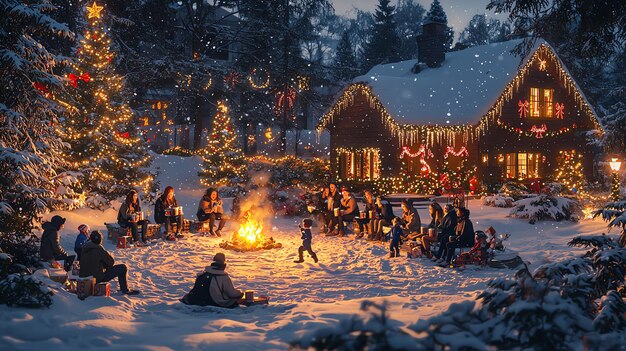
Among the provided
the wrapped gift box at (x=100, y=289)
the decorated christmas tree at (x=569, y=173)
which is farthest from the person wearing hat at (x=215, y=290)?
the decorated christmas tree at (x=569, y=173)

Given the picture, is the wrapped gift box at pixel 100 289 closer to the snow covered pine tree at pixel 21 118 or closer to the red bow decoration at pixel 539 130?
the snow covered pine tree at pixel 21 118

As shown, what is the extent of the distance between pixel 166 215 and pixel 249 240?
327 centimetres

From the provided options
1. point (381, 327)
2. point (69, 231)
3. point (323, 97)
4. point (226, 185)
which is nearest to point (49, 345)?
point (381, 327)

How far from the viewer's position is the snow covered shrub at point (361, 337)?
3.64 meters

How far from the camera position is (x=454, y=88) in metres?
29.3

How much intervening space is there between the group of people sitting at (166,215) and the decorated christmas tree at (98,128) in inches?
156

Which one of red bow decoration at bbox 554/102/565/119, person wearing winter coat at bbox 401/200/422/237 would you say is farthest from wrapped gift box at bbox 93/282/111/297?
red bow decoration at bbox 554/102/565/119

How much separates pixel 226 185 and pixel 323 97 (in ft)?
44.8

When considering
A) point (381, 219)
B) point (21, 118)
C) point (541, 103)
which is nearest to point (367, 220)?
point (381, 219)

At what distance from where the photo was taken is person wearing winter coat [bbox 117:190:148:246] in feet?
51.2

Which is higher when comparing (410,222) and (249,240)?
(410,222)

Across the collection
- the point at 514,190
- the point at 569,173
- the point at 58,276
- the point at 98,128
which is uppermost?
the point at 98,128

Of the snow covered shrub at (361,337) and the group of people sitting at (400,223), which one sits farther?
the group of people sitting at (400,223)

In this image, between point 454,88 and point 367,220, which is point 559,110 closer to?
point 454,88
